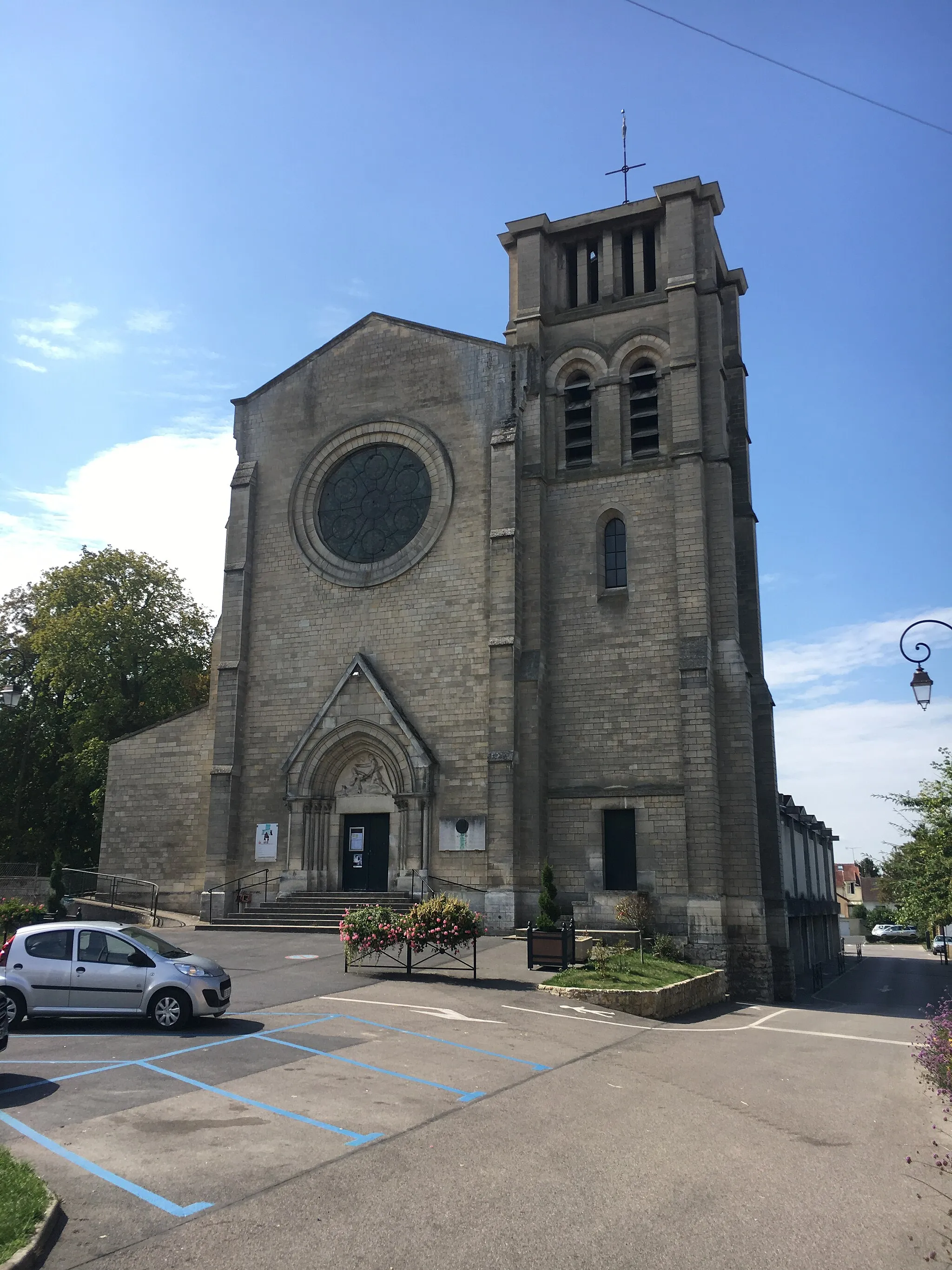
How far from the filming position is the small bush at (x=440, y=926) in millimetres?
16469

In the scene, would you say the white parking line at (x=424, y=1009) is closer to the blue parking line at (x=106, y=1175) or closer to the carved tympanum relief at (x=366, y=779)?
the blue parking line at (x=106, y=1175)

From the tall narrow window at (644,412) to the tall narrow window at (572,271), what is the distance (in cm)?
333

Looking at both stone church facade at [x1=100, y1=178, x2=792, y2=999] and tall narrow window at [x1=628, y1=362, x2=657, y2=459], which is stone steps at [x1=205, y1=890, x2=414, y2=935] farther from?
tall narrow window at [x1=628, y1=362, x2=657, y2=459]

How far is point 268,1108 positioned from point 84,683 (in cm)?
3026

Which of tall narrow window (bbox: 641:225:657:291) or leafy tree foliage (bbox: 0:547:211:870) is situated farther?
leafy tree foliage (bbox: 0:547:211:870)

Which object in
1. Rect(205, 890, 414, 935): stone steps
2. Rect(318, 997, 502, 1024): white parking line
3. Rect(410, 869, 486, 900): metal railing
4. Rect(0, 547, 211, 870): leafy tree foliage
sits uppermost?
Rect(0, 547, 211, 870): leafy tree foliage

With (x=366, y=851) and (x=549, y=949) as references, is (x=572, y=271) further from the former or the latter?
(x=549, y=949)

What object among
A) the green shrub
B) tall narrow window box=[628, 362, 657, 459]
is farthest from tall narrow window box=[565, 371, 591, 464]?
the green shrub

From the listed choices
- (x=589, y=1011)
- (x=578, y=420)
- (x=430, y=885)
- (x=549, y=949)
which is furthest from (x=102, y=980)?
(x=578, y=420)

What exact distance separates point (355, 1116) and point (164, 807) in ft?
→ 69.6

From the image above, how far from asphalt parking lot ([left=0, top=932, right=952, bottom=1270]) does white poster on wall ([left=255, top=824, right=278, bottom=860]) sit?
485 inches

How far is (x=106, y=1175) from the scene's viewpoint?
22.3 ft

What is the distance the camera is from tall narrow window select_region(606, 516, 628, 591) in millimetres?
25578

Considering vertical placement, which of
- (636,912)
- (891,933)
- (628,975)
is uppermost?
(636,912)
